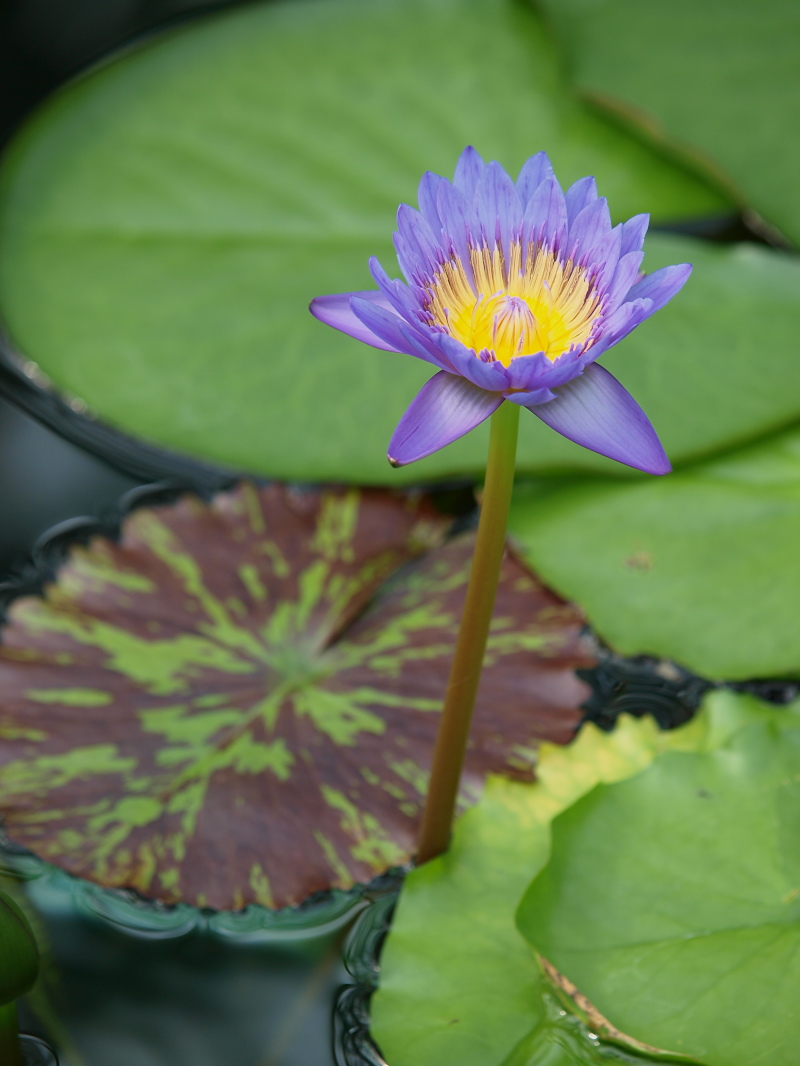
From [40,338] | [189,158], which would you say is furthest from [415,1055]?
[189,158]

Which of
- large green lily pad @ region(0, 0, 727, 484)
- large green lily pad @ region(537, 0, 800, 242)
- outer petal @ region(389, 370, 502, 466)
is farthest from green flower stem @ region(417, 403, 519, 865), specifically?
large green lily pad @ region(537, 0, 800, 242)

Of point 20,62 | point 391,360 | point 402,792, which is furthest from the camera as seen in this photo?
point 20,62

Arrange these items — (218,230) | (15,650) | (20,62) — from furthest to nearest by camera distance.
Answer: (20,62) < (218,230) < (15,650)

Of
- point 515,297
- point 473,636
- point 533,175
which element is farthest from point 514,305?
point 473,636

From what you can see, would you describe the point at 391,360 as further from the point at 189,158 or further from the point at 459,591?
the point at 189,158

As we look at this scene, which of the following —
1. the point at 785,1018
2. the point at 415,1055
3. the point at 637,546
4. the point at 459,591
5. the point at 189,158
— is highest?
the point at 189,158

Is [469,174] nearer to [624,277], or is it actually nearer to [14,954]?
[624,277]

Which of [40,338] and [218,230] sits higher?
[218,230]
